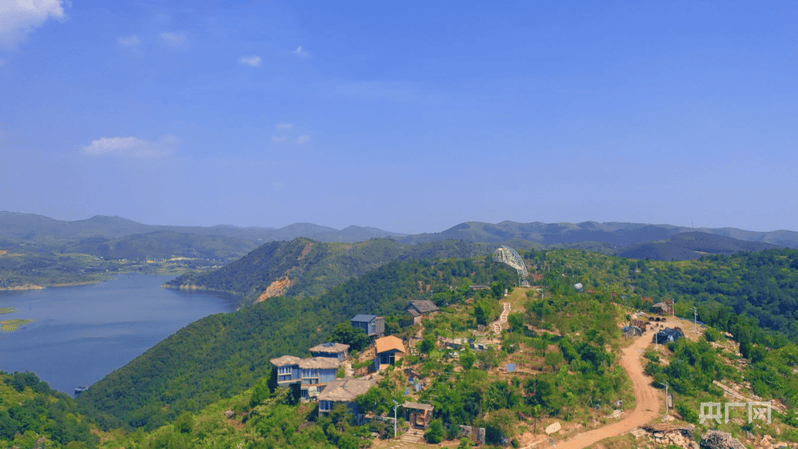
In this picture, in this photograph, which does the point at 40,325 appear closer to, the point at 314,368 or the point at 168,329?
the point at 168,329

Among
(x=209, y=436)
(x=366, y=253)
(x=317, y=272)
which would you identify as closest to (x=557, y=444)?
(x=209, y=436)

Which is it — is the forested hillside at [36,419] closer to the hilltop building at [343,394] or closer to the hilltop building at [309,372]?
A: the hilltop building at [309,372]

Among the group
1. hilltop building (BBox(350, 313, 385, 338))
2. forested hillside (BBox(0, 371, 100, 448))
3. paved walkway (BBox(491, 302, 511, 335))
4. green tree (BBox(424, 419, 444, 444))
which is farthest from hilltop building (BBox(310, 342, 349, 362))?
forested hillside (BBox(0, 371, 100, 448))

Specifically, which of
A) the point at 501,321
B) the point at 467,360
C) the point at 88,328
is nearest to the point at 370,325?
the point at 501,321

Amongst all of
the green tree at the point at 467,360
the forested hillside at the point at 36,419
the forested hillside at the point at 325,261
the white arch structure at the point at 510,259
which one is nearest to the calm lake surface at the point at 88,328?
the forested hillside at the point at 325,261

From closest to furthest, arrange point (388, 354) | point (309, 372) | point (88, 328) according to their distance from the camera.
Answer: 1. point (309, 372)
2. point (388, 354)
3. point (88, 328)

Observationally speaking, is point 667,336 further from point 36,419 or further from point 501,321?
point 36,419
